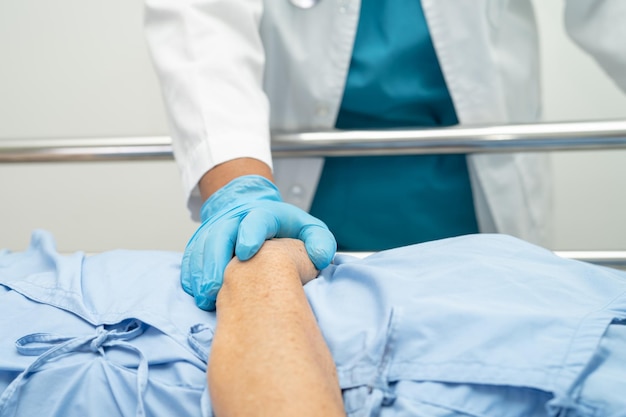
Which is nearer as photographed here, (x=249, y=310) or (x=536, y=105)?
(x=249, y=310)

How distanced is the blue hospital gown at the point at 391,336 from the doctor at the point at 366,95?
222mm

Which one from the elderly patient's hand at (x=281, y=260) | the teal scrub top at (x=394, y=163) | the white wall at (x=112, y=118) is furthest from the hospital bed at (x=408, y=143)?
the white wall at (x=112, y=118)

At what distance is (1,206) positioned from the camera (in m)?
1.79

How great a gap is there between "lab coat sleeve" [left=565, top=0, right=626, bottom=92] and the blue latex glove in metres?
0.70

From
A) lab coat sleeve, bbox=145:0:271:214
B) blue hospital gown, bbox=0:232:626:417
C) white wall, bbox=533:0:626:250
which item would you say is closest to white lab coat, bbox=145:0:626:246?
lab coat sleeve, bbox=145:0:271:214

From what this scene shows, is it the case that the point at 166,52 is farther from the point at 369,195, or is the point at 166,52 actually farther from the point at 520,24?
the point at 520,24

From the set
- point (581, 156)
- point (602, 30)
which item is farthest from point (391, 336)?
point (581, 156)

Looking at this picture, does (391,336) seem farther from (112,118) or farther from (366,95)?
(112,118)

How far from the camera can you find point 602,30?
1.01 metres

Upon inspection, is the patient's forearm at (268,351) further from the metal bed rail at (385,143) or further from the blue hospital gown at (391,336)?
the metal bed rail at (385,143)

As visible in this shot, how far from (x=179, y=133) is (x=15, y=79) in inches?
42.1

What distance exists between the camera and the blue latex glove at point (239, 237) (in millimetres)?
593

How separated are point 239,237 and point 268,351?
17 cm

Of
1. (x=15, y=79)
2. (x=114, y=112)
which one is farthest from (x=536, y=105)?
(x=15, y=79)
